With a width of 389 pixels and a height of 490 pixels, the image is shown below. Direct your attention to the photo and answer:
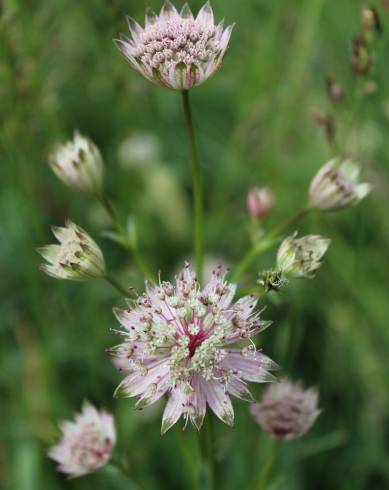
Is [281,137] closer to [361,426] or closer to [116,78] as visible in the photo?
[116,78]

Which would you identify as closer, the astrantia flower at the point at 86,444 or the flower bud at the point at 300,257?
the flower bud at the point at 300,257

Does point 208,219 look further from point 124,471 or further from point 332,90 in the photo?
point 124,471

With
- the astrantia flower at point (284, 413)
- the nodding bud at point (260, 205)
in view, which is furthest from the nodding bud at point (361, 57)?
the astrantia flower at point (284, 413)

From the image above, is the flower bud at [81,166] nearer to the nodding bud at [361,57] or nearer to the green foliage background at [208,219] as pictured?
the green foliage background at [208,219]

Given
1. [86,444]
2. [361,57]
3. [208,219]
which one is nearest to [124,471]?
[86,444]

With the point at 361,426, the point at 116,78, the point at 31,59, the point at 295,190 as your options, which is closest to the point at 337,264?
the point at 295,190

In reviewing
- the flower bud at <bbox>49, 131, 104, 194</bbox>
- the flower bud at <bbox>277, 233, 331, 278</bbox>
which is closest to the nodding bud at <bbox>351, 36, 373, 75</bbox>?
the flower bud at <bbox>277, 233, 331, 278</bbox>
